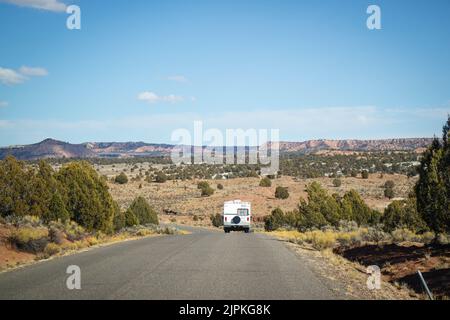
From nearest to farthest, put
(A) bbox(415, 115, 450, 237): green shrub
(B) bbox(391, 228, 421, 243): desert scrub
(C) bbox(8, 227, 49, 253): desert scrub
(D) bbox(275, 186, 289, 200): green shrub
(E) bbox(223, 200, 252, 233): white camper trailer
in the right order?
(C) bbox(8, 227, 49, 253): desert scrub
(A) bbox(415, 115, 450, 237): green shrub
(B) bbox(391, 228, 421, 243): desert scrub
(E) bbox(223, 200, 252, 233): white camper trailer
(D) bbox(275, 186, 289, 200): green shrub

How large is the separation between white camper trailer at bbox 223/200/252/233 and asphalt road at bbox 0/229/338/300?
27744 millimetres

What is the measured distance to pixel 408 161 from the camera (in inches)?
4899

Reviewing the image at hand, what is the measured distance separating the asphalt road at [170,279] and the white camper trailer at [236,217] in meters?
27.7

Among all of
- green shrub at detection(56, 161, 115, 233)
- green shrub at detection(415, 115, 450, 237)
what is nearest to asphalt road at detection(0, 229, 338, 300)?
green shrub at detection(415, 115, 450, 237)

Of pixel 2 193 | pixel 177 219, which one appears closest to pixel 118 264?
pixel 2 193

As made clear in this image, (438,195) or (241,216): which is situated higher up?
(438,195)

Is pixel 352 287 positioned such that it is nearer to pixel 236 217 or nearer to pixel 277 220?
pixel 236 217

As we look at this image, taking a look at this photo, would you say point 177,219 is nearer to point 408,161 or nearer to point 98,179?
point 98,179

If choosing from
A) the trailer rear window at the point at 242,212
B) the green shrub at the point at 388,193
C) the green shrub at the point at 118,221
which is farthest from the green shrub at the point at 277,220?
the green shrub at the point at 388,193

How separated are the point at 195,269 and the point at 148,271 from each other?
4.43 ft

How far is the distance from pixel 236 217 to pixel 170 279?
33228 mm

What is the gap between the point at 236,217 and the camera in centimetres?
4403

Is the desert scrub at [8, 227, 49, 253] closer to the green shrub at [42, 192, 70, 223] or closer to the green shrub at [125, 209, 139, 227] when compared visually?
the green shrub at [42, 192, 70, 223]

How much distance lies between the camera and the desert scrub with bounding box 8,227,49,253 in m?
18.2
